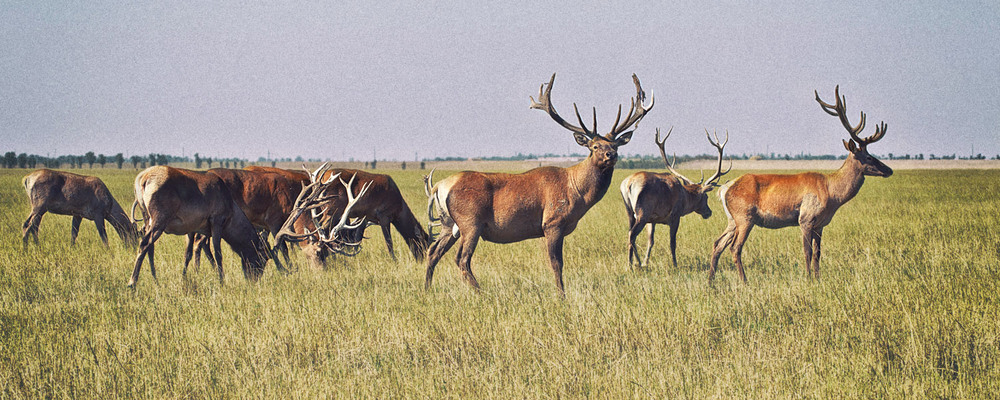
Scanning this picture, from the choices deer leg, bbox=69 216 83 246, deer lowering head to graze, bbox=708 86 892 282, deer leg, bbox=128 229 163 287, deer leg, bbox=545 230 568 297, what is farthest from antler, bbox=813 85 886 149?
deer leg, bbox=69 216 83 246

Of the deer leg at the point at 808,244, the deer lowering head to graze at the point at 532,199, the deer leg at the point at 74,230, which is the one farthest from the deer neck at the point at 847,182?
the deer leg at the point at 74,230

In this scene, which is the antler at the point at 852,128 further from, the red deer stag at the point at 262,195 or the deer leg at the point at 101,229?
the deer leg at the point at 101,229

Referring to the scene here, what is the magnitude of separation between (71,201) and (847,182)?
1302 cm

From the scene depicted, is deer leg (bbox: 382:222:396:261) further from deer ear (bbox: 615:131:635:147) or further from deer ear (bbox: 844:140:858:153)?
deer ear (bbox: 844:140:858:153)

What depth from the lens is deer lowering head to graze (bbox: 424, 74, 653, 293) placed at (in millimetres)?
7770

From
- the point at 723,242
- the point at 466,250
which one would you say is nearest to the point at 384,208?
the point at 466,250

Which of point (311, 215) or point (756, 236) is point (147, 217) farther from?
point (756, 236)

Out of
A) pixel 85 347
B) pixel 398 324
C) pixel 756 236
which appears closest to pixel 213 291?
pixel 85 347

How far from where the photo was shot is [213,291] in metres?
8.12

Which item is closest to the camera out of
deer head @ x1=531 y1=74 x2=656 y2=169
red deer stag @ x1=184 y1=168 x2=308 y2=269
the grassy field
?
the grassy field

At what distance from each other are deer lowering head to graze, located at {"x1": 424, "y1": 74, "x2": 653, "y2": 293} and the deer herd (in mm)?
12

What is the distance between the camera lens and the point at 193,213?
8383mm

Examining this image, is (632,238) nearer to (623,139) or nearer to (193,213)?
(623,139)

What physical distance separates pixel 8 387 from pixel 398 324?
9.80 ft
